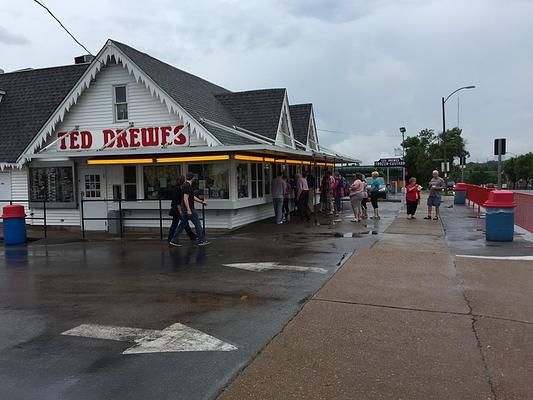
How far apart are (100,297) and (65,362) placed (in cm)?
254

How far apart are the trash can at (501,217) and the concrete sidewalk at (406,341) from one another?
11.3 ft

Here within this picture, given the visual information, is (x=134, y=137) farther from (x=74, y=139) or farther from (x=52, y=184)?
(x=52, y=184)

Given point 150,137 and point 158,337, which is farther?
point 150,137

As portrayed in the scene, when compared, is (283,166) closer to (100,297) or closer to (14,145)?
(14,145)

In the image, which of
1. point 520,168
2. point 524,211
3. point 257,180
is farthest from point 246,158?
point 520,168

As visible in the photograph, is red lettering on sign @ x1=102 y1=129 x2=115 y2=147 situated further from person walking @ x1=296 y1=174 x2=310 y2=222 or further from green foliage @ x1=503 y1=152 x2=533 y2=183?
green foliage @ x1=503 y1=152 x2=533 y2=183

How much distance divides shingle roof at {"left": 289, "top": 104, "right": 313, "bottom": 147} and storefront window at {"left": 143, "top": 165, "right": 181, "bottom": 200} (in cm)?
956

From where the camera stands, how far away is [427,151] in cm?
7162

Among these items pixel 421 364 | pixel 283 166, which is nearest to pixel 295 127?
pixel 283 166

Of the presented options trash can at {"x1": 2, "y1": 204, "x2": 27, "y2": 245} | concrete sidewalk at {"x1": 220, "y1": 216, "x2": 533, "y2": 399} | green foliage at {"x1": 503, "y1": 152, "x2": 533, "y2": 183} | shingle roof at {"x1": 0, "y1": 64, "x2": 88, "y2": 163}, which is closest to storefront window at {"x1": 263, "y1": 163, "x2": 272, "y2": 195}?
trash can at {"x1": 2, "y1": 204, "x2": 27, "y2": 245}

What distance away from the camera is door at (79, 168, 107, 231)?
16859 mm

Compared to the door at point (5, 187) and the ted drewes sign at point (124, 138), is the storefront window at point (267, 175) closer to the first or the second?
the ted drewes sign at point (124, 138)

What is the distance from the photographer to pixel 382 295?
22.6 ft

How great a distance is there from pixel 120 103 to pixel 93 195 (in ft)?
10.9
